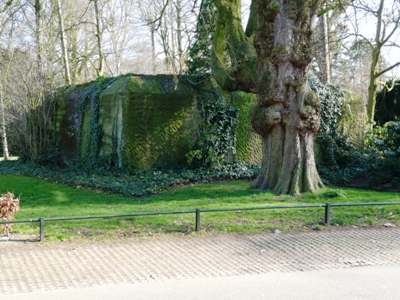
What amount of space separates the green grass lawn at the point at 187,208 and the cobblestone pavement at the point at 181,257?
0.62m

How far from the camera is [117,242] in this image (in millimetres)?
8406

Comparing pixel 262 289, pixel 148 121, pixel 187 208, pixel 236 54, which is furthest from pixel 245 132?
pixel 262 289

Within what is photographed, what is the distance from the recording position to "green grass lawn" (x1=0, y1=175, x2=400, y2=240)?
30.5ft

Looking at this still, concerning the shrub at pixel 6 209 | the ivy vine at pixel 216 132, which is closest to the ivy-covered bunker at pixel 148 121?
the ivy vine at pixel 216 132

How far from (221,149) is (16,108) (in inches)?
396

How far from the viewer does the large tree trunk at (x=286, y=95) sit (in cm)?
1263

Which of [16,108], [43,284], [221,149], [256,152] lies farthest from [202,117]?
[43,284]

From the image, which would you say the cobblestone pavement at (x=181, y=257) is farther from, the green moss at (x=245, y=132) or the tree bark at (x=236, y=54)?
the green moss at (x=245, y=132)

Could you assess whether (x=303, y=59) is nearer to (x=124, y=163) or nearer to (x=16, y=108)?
(x=124, y=163)

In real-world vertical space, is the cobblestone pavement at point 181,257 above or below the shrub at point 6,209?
below

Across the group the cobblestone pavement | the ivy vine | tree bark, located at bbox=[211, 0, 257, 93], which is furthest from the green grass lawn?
tree bark, located at bbox=[211, 0, 257, 93]

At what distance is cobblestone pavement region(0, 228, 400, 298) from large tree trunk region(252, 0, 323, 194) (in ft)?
13.8

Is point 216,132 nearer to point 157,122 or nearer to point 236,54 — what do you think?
point 157,122

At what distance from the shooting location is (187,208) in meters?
11.3
